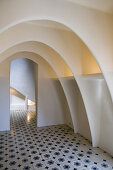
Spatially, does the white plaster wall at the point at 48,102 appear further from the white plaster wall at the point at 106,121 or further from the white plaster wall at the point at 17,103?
the white plaster wall at the point at 17,103

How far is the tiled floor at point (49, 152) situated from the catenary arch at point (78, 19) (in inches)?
88.8

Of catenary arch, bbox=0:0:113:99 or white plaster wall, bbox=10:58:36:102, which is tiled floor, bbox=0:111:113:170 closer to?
catenary arch, bbox=0:0:113:99

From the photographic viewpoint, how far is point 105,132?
168 inches

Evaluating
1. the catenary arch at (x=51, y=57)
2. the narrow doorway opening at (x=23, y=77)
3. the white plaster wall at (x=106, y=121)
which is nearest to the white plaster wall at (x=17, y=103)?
the narrow doorway opening at (x=23, y=77)

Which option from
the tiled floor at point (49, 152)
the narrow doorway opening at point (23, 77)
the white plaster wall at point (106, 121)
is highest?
the narrow doorway opening at point (23, 77)

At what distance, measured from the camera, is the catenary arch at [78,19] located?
2009mm

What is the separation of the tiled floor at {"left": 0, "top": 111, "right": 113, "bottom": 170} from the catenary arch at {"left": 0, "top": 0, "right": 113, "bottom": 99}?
2.26m

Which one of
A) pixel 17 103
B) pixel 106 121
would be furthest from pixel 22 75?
pixel 106 121

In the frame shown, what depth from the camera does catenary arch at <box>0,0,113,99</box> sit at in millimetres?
2009

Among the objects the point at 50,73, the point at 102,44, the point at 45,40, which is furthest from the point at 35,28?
the point at 50,73

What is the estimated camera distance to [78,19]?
96.8 inches

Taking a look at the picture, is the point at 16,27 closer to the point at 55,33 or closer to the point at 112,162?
the point at 55,33

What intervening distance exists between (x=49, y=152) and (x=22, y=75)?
532 centimetres

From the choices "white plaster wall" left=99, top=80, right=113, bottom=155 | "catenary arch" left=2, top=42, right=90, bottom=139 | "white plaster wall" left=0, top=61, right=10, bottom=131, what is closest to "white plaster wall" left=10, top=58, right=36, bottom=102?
"white plaster wall" left=0, top=61, right=10, bottom=131
